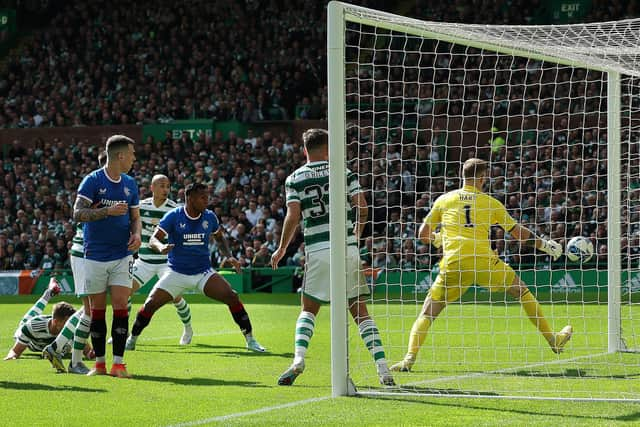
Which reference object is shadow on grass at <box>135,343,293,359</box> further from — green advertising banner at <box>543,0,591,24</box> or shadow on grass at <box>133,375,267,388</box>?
green advertising banner at <box>543,0,591,24</box>

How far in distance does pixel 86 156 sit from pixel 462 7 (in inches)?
498

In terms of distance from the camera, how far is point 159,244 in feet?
34.6

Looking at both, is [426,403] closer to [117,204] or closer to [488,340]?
[117,204]

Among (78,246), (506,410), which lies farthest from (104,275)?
(506,410)

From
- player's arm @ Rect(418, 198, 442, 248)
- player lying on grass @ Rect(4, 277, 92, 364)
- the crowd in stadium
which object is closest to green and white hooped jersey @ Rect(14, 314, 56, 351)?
player lying on grass @ Rect(4, 277, 92, 364)

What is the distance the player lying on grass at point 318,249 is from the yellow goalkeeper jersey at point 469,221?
5.62ft

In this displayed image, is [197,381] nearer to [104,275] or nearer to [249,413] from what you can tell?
[104,275]

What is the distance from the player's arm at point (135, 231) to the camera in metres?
9.05

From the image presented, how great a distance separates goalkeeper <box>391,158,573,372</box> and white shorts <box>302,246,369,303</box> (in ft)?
5.26

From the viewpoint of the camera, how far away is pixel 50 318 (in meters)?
10.5

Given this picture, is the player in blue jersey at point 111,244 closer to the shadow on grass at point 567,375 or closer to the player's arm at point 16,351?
the player's arm at point 16,351

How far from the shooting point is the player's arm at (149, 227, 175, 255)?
10359 millimetres

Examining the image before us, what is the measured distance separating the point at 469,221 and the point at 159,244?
10.7 feet

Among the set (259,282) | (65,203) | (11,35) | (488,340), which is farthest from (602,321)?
(11,35)
